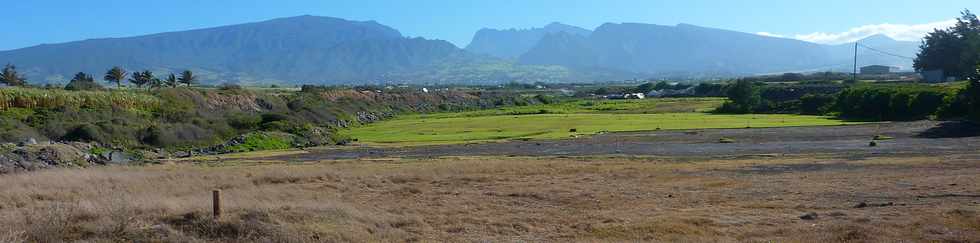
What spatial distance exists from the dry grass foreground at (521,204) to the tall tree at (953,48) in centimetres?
8747

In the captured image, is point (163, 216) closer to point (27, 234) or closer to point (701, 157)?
point (27, 234)

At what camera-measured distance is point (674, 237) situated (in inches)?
540

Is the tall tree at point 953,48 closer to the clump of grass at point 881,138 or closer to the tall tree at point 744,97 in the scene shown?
the tall tree at point 744,97

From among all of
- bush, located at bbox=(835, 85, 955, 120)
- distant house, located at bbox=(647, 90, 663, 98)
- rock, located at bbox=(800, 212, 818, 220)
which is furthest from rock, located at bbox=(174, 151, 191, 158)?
distant house, located at bbox=(647, 90, 663, 98)

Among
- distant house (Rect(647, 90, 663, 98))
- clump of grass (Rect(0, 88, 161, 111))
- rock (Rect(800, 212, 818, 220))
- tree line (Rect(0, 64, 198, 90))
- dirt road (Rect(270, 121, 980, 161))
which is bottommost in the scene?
dirt road (Rect(270, 121, 980, 161))

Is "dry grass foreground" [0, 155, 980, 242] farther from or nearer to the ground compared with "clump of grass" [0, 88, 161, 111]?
nearer to the ground

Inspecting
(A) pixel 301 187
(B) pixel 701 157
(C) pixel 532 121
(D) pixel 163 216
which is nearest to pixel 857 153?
(B) pixel 701 157

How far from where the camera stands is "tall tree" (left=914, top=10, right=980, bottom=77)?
104m

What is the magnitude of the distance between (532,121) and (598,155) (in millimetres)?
36374

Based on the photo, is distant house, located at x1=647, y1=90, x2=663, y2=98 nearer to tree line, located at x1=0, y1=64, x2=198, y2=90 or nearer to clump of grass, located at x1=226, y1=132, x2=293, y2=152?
tree line, located at x1=0, y1=64, x2=198, y2=90

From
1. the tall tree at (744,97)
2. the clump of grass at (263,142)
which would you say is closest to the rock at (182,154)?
the clump of grass at (263,142)

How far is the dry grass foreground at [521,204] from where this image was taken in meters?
13.3

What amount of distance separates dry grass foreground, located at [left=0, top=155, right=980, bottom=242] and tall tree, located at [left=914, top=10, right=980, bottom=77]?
3444 inches

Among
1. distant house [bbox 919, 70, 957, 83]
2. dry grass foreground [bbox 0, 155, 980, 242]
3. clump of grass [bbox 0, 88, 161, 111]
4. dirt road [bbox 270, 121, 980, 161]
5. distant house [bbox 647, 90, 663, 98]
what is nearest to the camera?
dry grass foreground [bbox 0, 155, 980, 242]
